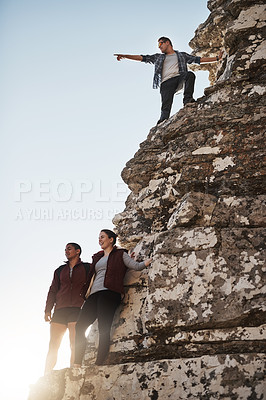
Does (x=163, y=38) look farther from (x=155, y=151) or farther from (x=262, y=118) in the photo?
(x=262, y=118)

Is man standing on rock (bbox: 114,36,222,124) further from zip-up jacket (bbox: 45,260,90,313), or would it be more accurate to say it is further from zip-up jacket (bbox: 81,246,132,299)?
zip-up jacket (bbox: 45,260,90,313)

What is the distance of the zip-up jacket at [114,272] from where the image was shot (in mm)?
6332

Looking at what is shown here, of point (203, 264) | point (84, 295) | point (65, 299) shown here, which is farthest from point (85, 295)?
point (203, 264)

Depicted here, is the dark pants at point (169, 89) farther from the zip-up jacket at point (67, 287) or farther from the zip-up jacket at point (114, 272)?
the zip-up jacket at point (67, 287)

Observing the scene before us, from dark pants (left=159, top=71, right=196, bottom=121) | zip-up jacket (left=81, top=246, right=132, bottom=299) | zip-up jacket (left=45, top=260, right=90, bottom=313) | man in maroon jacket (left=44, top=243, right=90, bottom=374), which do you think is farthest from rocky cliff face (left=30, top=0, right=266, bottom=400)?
dark pants (left=159, top=71, right=196, bottom=121)

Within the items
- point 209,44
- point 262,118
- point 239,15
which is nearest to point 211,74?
point 209,44

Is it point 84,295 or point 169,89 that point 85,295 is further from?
point 169,89

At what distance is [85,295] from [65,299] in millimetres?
302

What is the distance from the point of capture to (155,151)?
7738mm

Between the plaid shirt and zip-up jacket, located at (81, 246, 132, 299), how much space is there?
11.8 ft

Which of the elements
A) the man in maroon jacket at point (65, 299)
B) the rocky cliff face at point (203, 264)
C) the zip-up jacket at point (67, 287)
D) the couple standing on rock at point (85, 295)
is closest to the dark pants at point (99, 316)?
the couple standing on rock at point (85, 295)

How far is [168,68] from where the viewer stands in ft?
28.1

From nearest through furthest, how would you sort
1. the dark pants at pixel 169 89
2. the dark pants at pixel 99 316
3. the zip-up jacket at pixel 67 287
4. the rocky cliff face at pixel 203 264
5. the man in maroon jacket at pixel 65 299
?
the rocky cliff face at pixel 203 264
the dark pants at pixel 99 316
the man in maroon jacket at pixel 65 299
the zip-up jacket at pixel 67 287
the dark pants at pixel 169 89

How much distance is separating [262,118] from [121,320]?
131 inches
